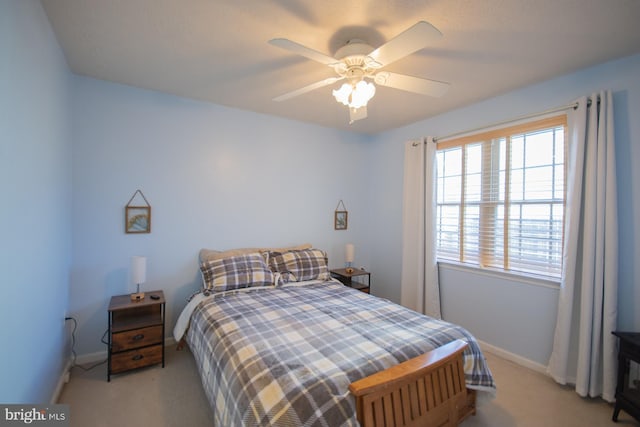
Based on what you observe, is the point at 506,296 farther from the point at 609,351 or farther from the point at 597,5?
the point at 597,5

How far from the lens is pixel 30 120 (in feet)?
4.83

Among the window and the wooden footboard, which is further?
the window

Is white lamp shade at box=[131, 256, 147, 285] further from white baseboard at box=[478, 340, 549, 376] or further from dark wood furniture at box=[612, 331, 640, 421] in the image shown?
dark wood furniture at box=[612, 331, 640, 421]

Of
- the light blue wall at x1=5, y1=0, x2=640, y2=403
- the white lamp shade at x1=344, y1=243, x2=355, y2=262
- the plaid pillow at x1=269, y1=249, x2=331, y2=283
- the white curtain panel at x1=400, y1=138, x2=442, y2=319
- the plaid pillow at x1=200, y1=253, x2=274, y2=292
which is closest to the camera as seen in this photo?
the light blue wall at x1=5, y1=0, x2=640, y2=403

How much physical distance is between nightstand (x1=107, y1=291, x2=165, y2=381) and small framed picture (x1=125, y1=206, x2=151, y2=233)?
0.62 m

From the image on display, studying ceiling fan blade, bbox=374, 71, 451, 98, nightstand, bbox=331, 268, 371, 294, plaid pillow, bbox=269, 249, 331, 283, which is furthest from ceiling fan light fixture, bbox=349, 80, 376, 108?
nightstand, bbox=331, 268, 371, 294

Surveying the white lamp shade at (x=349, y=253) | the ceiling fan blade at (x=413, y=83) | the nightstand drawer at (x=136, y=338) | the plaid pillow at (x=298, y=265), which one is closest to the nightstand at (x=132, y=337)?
the nightstand drawer at (x=136, y=338)

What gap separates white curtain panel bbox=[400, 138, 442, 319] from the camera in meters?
3.26

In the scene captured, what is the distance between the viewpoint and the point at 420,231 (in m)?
3.35

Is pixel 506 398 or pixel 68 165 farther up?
pixel 68 165

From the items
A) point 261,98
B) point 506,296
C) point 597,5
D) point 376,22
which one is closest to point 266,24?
point 376,22

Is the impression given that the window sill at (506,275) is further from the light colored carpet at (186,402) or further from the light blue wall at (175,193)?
the light colored carpet at (186,402)

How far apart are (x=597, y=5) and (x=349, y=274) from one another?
3.05 meters

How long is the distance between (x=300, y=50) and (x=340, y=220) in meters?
2.67
